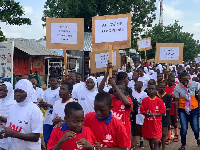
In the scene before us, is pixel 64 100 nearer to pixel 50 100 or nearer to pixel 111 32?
pixel 50 100

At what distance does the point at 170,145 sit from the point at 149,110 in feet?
6.52

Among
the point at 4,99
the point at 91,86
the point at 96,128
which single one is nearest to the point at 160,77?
the point at 91,86

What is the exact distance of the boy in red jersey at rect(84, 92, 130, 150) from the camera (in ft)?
11.0

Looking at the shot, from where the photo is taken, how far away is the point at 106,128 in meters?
3.37

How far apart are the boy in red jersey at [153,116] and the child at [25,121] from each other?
10.1 ft

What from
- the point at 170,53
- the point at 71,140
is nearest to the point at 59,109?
the point at 71,140

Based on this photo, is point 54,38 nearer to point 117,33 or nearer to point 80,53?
point 117,33

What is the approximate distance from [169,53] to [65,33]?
5290 mm

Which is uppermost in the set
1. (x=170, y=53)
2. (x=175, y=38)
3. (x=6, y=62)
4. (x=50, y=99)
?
(x=175, y=38)

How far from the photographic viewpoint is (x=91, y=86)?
6.23 meters

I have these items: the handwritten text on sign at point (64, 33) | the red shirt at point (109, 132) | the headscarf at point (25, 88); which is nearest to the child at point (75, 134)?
the red shirt at point (109, 132)

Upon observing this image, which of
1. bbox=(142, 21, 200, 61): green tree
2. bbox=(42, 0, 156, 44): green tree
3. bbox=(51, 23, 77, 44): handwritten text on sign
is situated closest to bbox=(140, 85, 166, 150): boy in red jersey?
bbox=(51, 23, 77, 44): handwritten text on sign

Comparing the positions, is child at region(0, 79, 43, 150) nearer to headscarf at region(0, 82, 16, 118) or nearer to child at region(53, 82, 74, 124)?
headscarf at region(0, 82, 16, 118)

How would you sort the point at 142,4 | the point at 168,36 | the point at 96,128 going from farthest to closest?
the point at 168,36
the point at 142,4
the point at 96,128
